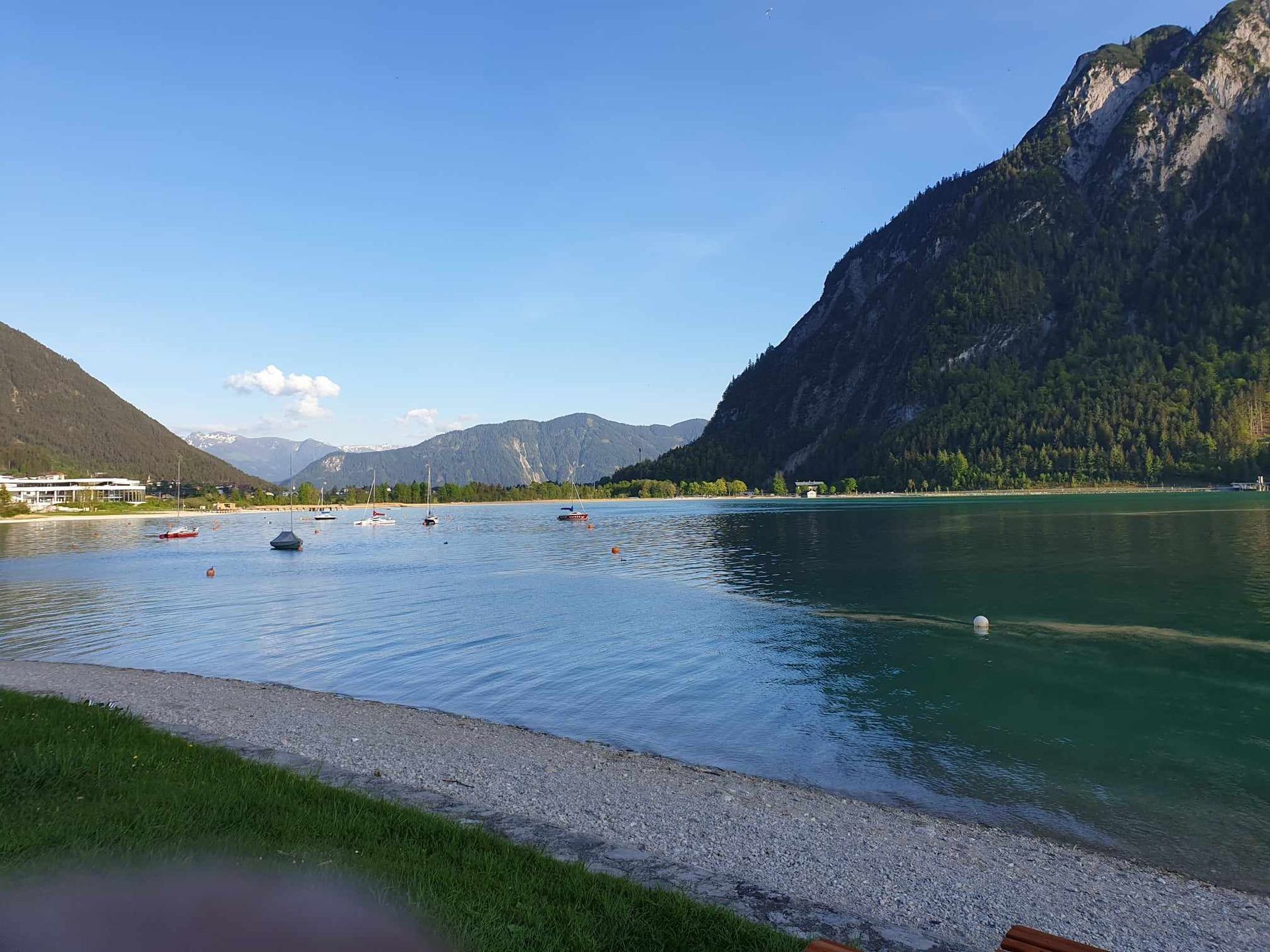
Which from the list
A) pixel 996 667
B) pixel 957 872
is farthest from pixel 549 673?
pixel 957 872

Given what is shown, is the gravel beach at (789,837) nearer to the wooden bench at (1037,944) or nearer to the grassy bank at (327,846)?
the wooden bench at (1037,944)

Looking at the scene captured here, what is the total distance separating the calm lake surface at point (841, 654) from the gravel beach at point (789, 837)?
1791 mm

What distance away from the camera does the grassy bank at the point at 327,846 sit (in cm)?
792

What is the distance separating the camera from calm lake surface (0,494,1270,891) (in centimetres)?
1805

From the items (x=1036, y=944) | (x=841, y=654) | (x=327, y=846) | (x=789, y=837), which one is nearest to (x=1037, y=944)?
(x=1036, y=944)

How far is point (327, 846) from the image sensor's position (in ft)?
31.4

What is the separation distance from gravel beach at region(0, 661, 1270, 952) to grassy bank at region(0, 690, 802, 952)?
8.06 ft

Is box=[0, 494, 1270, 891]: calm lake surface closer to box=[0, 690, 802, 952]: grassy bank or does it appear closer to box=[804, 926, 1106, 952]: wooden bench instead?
box=[804, 926, 1106, 952]: wooden bench

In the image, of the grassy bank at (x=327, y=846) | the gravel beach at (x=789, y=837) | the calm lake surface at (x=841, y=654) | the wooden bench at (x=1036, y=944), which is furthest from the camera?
the calm lake surface at (x=841, y=654)

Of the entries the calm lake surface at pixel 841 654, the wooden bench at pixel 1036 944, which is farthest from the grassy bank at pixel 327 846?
the calm lake surface at pixel 841 654

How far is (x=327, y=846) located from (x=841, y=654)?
26.5m

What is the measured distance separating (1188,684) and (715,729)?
15.9m

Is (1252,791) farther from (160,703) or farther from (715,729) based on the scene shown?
(160,703)

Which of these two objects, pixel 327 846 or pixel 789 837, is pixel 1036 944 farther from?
pixel 327 846
